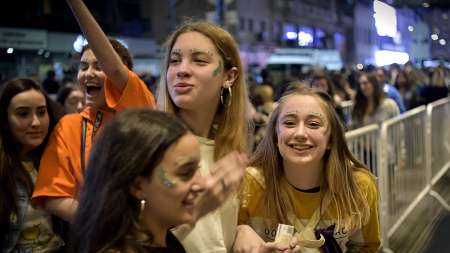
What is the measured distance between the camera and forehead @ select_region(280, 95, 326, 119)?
86.5 inches

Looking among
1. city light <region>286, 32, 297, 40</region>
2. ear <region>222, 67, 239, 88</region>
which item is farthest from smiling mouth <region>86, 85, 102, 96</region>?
A: city light <region>286, 32, 297, 40</region>

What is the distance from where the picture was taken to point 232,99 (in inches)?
80.2

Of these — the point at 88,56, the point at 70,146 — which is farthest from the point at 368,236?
the point at 88,56

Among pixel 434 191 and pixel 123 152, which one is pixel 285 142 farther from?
pixel 434 191

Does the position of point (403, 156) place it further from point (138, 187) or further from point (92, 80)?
point (138, 187)

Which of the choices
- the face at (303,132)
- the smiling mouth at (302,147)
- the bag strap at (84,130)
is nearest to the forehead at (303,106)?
the face at (303,132)

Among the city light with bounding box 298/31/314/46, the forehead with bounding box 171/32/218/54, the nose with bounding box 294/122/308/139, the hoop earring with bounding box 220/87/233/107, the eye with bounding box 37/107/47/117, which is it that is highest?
the city light with bounding box 298/31/314/46

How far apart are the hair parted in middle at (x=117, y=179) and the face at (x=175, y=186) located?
3 cm

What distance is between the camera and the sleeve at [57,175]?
1968 mm

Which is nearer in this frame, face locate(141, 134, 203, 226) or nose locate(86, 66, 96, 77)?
face locate(141, 134, 203, 226)

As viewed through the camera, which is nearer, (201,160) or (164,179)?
(164,179)

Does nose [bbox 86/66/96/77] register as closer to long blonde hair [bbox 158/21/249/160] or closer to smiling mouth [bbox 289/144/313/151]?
long blonde hair [bbox 158/21/249/160]

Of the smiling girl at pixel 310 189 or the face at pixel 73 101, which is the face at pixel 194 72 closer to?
the smiling girl at pixel 310 189

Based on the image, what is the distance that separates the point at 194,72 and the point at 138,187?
0.63 metres
